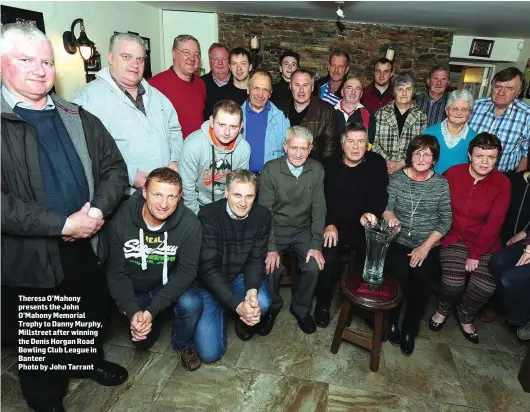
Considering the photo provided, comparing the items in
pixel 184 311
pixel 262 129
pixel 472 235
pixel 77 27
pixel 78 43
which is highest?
pixel 77 27

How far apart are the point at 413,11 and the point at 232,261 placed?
161 inches

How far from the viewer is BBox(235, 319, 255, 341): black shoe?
2.36 m

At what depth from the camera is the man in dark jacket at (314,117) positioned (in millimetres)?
2873

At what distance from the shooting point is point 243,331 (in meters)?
2.36

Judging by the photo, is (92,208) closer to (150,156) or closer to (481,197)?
(150,156)

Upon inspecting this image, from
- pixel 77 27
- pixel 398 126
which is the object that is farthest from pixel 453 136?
pixel 77 27

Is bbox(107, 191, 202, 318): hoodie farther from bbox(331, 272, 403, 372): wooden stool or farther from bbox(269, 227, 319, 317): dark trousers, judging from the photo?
bbox(331, 272, 403, 372): wooden stool

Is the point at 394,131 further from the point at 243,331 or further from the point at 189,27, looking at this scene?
the point at 189,27

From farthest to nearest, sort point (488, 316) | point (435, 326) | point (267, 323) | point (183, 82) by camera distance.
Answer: point (183, 82), point (488, 316), point (435, 326), point (267, 323)

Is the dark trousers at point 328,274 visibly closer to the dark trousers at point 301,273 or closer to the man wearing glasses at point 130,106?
the dark trousers at point 301,273

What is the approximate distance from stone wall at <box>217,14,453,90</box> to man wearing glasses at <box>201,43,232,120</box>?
100 inches

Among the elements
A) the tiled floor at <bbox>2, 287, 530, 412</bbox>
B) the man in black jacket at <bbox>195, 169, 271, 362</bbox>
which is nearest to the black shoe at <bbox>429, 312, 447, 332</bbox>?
the tiled floor at <bbox>2, 287, 530, 412</bbox>

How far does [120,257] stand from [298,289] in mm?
1235

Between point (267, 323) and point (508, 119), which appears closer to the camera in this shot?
point (267, 323)
